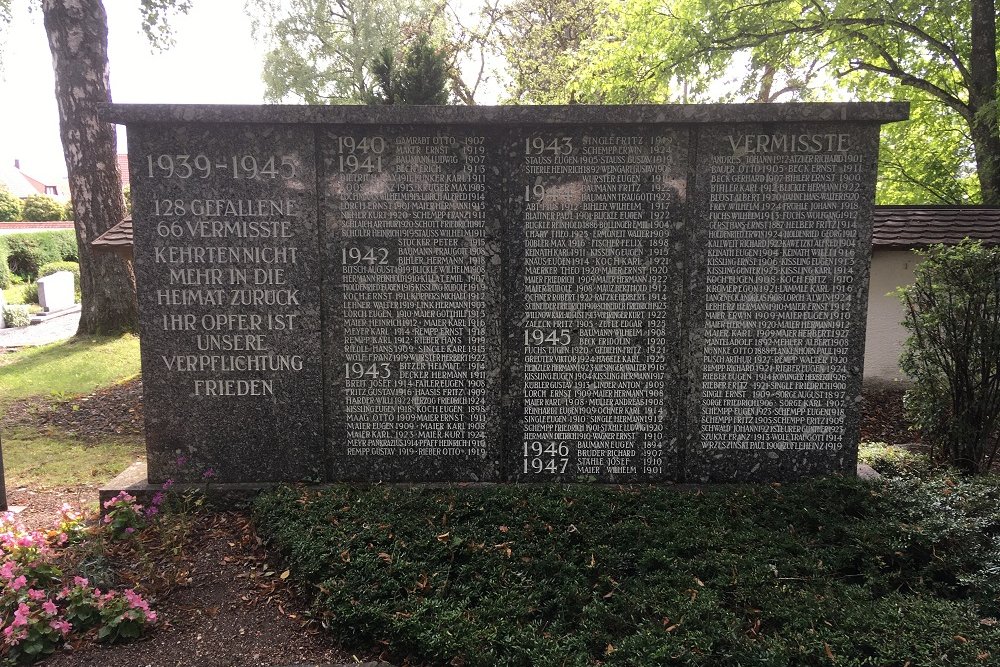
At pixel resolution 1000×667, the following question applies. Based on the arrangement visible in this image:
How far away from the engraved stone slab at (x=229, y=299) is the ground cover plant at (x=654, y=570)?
69cm

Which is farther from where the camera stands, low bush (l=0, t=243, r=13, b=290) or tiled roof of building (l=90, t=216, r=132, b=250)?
low bush (l=0, t=243, r=13, b=290)

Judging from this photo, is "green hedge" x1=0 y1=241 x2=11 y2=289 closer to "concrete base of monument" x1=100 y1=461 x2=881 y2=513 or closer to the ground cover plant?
"concrete base of monument" x1=100 y1=461 x2=881 y2=513

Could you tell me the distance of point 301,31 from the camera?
3056 cm

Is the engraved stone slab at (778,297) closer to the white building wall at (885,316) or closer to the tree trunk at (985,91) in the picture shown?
the white building wall at (885,316)

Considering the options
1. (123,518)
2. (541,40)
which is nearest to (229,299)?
(123,518)

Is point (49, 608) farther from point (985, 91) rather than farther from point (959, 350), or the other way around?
point (985, 91)

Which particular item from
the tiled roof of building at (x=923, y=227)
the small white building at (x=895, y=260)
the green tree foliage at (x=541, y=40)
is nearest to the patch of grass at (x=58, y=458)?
the tiled roof of building at (x=923, y=227)

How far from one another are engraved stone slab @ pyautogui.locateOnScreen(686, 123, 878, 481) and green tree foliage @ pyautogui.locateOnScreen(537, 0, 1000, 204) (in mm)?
9997

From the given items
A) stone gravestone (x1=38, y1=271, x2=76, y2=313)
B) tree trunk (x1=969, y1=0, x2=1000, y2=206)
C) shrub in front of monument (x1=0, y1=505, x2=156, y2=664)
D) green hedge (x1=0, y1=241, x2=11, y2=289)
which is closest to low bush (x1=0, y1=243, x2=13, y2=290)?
green hedge (x1=0, y1=241, x2=11, y2=289)

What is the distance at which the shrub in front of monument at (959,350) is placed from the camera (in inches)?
230

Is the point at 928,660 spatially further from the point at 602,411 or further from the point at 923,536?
the point at 602,411

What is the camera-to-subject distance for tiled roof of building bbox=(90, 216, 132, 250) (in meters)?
10.4

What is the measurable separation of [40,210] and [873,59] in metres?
47.7

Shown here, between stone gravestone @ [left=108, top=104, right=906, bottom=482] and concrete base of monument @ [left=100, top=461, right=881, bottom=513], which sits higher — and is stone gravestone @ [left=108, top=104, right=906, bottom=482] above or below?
above
